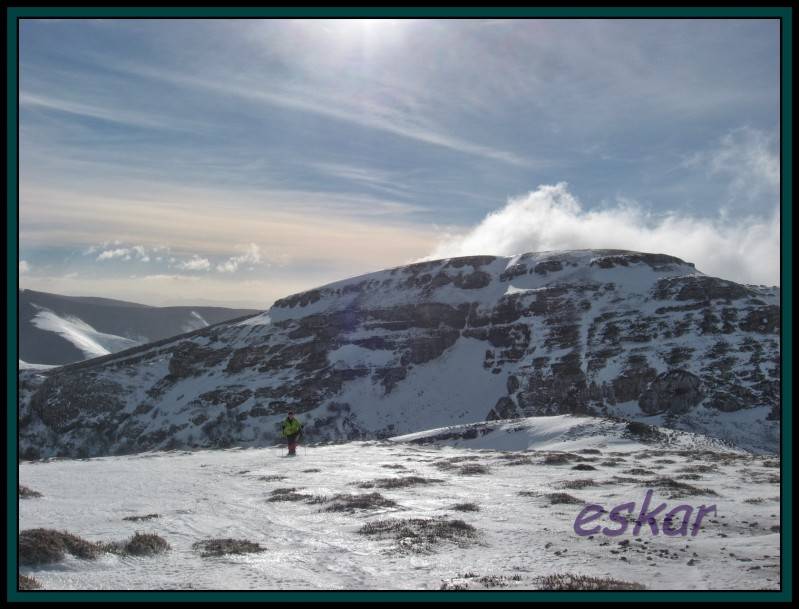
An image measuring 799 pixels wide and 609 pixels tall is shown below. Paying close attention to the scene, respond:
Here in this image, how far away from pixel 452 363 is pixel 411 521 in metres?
82.2

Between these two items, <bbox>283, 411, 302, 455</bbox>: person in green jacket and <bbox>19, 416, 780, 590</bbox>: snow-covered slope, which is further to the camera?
<bbox>283, 411, 302, 455</bbox>: person in green jacket

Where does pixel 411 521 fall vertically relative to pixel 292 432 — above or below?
above

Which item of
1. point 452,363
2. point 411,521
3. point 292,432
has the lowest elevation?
point 452,363

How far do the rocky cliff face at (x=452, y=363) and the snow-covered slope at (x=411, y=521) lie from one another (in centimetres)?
4633

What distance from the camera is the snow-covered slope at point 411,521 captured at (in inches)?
345

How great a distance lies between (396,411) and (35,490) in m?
69.5

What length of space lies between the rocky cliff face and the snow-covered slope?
152 ft

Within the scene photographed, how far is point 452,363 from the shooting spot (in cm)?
9375

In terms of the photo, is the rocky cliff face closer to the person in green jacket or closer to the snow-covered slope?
the person in green jacket

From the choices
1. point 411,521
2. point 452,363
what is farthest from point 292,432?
point 452,363

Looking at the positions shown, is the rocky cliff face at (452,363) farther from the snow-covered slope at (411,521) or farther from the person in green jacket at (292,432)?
the snow-covered slope at (411,521)

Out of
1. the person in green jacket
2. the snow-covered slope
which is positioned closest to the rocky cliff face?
the person in green jacket

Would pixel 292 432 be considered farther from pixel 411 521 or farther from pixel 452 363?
pixel 452 363

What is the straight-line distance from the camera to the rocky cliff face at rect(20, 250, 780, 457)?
2827 inches
